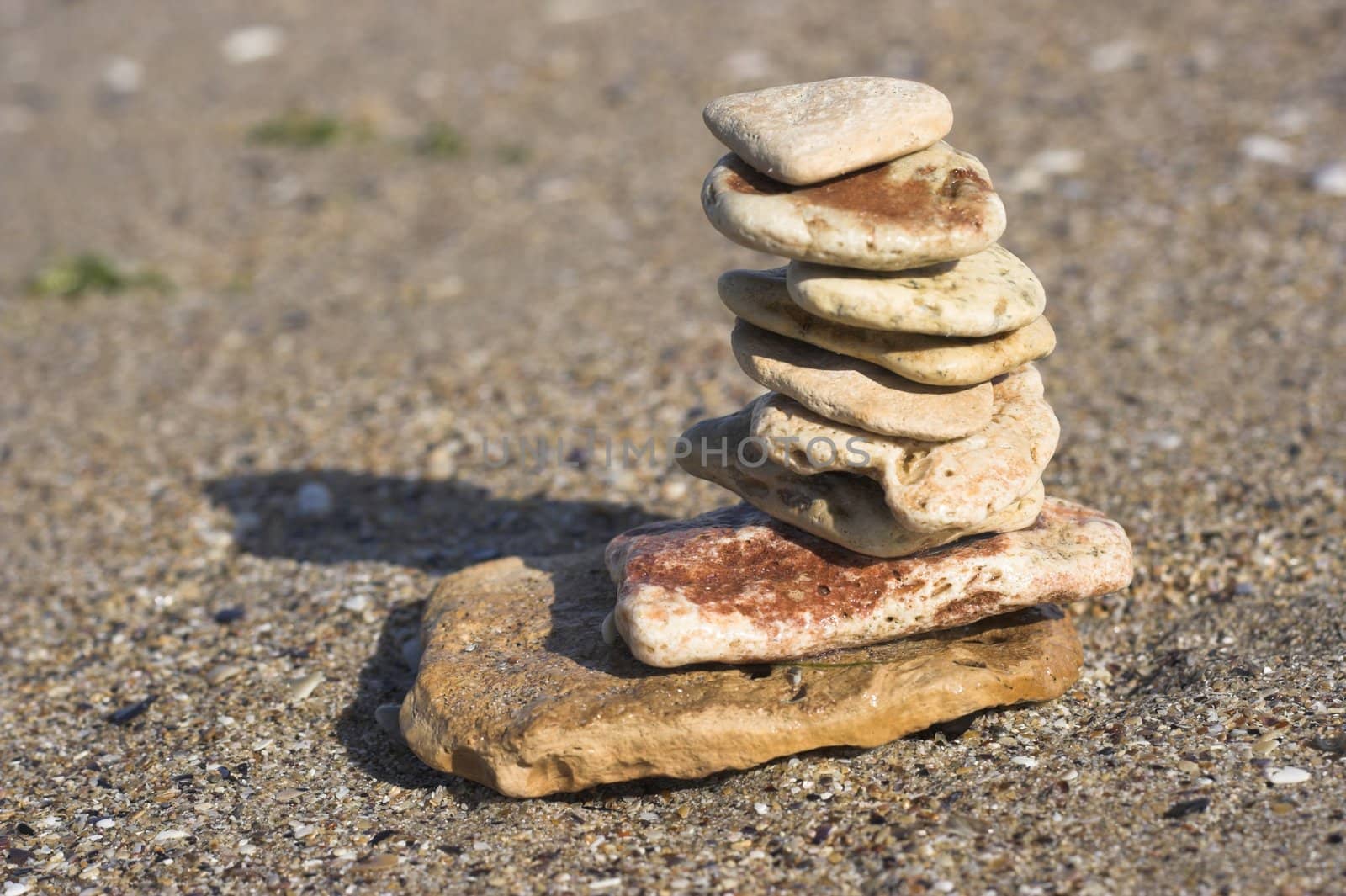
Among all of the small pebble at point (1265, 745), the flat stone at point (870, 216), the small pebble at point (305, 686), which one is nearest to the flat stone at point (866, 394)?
the flat stone at point (870, 216)

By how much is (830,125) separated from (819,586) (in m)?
1.32

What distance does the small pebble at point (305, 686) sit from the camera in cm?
434

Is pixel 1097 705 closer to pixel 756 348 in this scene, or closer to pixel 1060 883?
pixel 1060 883

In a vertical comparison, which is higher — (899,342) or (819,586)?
(899,342)

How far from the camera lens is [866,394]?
3.63 meters

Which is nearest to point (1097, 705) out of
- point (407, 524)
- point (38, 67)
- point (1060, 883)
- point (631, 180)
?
point (1060, 883)

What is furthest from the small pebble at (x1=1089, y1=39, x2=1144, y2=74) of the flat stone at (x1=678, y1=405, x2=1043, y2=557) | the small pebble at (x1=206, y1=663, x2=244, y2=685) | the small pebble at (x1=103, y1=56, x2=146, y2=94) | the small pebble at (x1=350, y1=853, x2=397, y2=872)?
the small pebble at (x1=103, y1=56, x2=146, y2=94)

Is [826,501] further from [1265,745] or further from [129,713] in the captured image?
[129,713]

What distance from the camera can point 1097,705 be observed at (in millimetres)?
3965

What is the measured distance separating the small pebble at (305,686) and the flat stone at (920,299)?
2.14 meters

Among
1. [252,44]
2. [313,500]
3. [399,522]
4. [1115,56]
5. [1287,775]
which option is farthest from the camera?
[252,44]

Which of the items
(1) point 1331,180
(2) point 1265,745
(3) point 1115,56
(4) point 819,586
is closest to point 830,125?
(4) point 819,586

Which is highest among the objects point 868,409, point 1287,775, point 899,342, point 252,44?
point 899,342

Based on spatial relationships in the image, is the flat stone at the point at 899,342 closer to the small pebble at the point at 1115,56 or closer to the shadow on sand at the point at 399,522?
the shadow on sand at the point at 399,522
